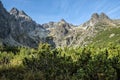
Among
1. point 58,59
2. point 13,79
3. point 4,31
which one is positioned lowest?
point 13,79

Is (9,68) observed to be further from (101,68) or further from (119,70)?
(119,70)

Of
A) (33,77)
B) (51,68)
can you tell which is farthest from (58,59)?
(33,77)

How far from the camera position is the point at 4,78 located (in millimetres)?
10688

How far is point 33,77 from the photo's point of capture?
37.2ft

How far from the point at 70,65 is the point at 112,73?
2449 millimetres

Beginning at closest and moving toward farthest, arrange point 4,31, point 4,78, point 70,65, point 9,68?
point 4,78, point 9,68, point 70,65, point 4,31

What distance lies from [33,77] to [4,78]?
4.37 feet

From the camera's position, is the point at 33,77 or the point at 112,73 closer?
the point at 33,77

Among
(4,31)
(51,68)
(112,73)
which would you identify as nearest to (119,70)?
(112,73)

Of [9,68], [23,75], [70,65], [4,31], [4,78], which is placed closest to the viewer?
[4,78]

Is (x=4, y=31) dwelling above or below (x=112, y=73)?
above

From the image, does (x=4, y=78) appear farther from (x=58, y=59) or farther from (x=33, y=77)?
(x=58, y=59)

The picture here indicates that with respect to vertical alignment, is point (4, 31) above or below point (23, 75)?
above

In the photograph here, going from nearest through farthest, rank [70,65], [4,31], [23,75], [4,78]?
1. [4,78]
2. [23,75]
3. [70,65]
4. [4,31]
